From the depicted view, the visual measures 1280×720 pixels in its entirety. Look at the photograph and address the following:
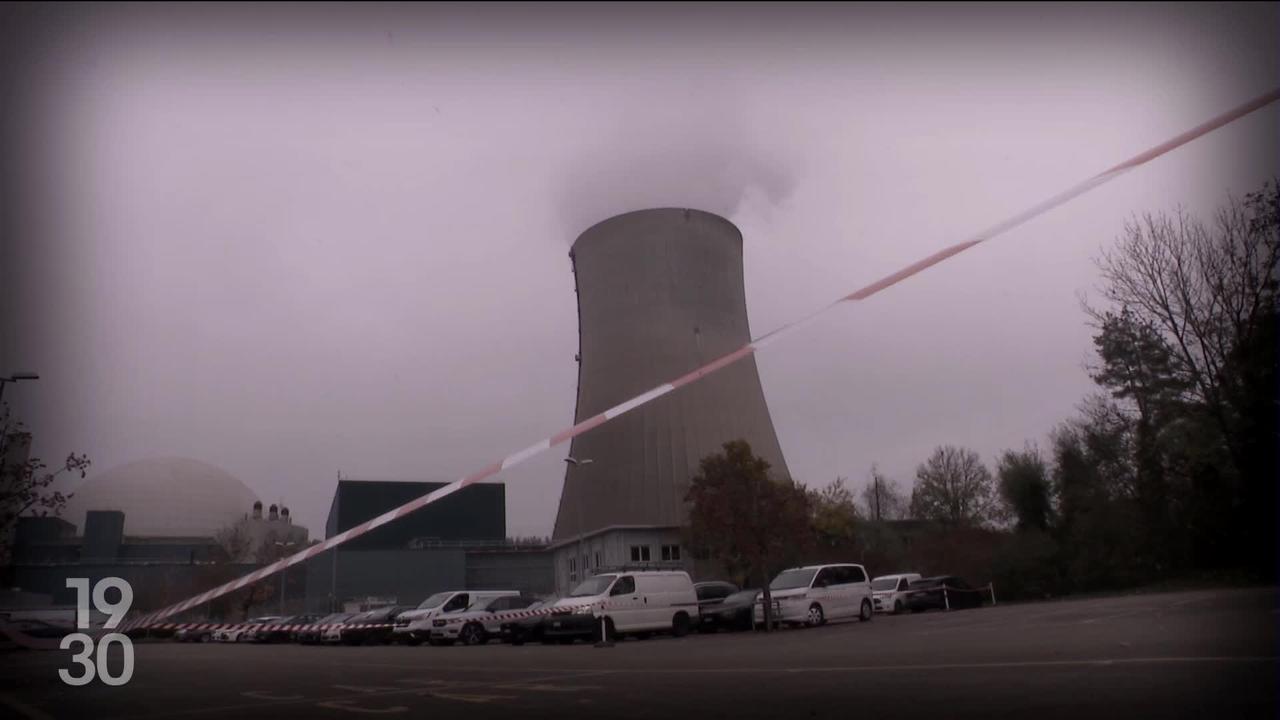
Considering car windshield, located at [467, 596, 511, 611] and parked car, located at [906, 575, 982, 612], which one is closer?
car windshield, located at [467, 596, 511, 611]

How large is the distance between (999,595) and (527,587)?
28.3 m

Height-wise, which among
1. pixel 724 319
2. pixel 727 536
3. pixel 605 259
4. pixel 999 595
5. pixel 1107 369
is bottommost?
pixel 999 595

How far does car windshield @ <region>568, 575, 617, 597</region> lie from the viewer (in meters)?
16.9

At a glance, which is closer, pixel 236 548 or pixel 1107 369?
pixel 1107 369

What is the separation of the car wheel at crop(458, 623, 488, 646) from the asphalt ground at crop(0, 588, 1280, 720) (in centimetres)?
687

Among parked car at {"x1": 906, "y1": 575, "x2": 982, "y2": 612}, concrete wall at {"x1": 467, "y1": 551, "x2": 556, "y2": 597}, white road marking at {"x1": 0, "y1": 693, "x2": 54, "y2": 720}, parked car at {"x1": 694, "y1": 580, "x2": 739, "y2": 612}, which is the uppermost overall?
concrete wall at {"x1": 467, "y1": 551, "x2": 556, "y2": 597}

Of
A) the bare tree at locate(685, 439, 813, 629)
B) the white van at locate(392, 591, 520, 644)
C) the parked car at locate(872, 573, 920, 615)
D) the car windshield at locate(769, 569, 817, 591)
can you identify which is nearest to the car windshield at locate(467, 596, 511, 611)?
the white van at locate(392, 591, 520, 644)

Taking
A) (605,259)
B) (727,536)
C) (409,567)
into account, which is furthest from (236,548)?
(727,536)

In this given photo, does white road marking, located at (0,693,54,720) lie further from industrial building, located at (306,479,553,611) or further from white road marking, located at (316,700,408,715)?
industrial building, located at (306,479,553,611)

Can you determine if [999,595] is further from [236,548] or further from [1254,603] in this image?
[236,548]

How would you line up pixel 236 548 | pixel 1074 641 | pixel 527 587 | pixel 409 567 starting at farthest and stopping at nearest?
pixel 527 587
pixel 409 567
pixel 236 548
pixel 1074 641

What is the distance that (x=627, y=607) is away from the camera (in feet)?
55.7

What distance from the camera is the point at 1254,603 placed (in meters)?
14.0

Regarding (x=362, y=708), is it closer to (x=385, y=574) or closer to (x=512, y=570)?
(x=385, y=574)
